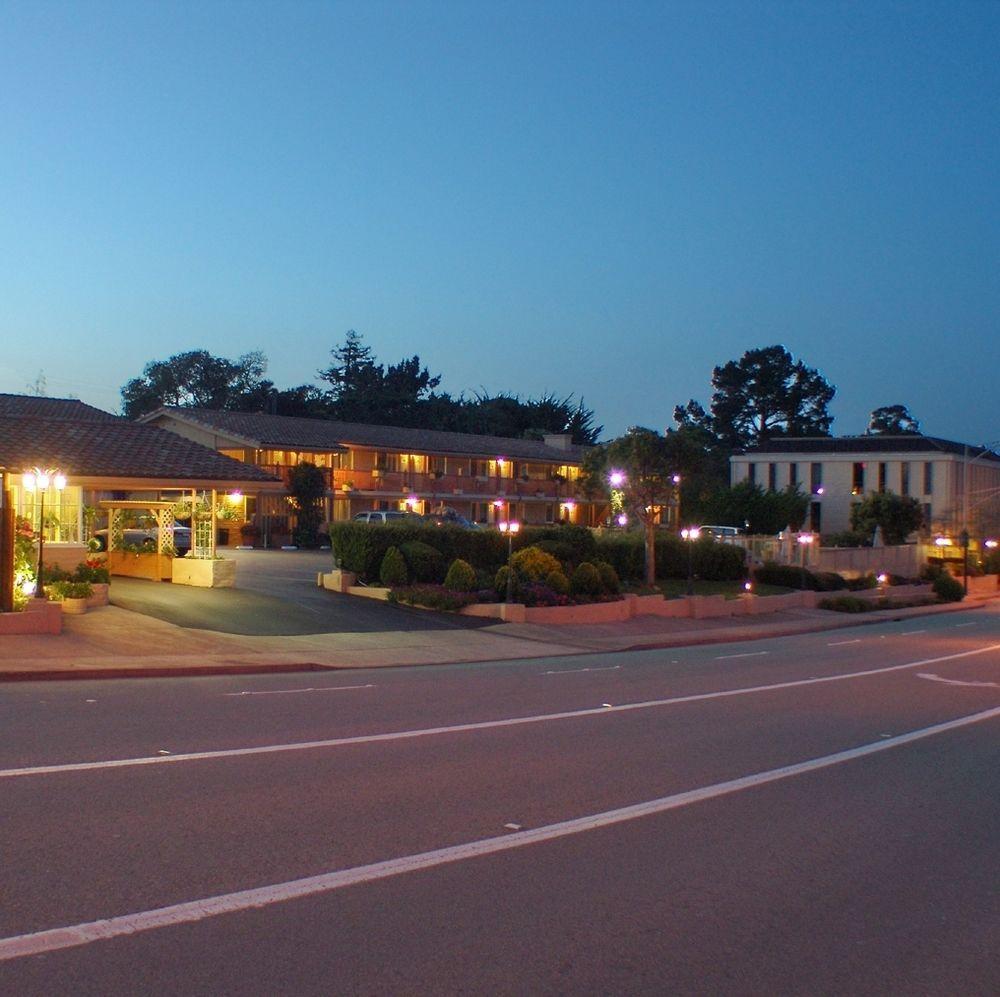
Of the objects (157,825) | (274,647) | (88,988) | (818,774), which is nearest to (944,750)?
(818,774)

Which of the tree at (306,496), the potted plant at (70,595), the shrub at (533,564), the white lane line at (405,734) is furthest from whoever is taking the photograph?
the tree at (306,496)

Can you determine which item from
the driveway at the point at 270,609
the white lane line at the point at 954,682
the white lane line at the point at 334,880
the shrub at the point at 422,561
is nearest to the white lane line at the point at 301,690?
the driveway at the point at 270,609

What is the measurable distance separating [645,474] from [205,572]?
1394 centimetres

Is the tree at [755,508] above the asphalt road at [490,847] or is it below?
above

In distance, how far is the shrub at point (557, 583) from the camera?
32.5 meters

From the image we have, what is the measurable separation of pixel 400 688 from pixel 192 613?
10224 millimetres

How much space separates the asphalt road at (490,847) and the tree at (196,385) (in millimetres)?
83735

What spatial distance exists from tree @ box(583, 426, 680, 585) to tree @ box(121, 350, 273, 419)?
62.1m

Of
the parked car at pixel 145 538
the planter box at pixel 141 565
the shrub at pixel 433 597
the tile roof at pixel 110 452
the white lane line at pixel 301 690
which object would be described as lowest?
the white lane line at pixel 301 690

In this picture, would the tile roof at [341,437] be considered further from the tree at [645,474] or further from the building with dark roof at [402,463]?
the tree at [645,474]

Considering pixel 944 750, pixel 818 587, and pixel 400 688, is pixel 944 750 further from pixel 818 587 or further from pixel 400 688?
pixel 818 587

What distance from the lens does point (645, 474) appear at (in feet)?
124

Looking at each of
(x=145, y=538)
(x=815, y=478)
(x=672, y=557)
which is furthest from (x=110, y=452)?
(x=815, y=478)

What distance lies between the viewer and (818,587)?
46.1m
